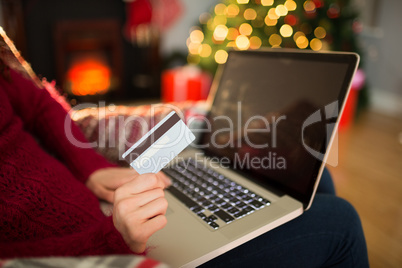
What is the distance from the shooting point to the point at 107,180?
0.66m

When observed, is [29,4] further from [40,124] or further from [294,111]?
[294,111]

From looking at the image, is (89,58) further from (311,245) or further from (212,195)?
(311,245)

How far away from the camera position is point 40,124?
0.71 meters

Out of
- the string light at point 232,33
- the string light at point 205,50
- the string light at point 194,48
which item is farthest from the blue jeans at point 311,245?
the string light at point 194,48

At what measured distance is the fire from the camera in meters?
3.10

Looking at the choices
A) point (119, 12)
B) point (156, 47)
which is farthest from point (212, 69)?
point (119, 12)

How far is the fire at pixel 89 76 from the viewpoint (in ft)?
10.2

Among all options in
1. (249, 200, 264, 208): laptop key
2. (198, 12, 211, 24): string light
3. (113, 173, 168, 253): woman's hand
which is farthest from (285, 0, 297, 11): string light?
(113, 173, 168, 253): woman's hand

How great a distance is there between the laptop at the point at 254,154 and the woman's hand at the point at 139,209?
0.07 m

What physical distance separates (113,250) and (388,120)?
2974mm

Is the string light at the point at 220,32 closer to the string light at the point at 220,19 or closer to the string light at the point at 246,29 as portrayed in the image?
the string light at the point at 220,19

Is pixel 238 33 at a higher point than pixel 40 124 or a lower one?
higher

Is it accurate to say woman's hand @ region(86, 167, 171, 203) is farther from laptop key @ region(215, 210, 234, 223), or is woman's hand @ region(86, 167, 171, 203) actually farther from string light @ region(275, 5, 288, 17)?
string light @ region(275, 5, 288, 17)

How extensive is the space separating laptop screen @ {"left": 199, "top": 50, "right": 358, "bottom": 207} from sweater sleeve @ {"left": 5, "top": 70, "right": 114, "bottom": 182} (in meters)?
0.30
